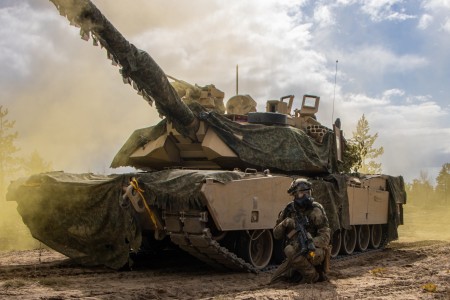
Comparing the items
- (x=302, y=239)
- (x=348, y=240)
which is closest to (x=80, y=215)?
(x=302, y=239)

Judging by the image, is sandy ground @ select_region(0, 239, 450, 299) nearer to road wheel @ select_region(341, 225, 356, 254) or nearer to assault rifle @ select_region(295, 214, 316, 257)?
assault rifle @ select_region(295, 214, 316, 257)

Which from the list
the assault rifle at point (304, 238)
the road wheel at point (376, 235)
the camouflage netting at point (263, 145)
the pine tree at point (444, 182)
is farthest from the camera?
the pine tree at point (444, 182)

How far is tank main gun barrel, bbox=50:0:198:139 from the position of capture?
7238mm

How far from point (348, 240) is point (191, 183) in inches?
244

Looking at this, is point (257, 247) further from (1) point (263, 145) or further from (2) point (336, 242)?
(2) point (336, 242)

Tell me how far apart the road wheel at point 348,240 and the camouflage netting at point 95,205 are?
2515 millimetres

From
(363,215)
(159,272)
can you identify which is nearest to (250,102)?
(363,215)

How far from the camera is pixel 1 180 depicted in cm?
2758

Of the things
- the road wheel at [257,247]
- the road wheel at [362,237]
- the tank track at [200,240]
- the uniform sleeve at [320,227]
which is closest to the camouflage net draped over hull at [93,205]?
the tank track at [200,240]

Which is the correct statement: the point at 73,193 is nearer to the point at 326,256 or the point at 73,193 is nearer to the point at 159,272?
the point at 159,272

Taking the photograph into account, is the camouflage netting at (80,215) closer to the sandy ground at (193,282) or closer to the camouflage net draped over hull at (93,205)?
the camouflage net draped over hull at (93,205)

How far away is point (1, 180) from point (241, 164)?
68.0 ft

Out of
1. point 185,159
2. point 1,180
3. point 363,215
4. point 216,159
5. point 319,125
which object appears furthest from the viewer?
point 1,180

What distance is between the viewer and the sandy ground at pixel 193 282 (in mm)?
6531
